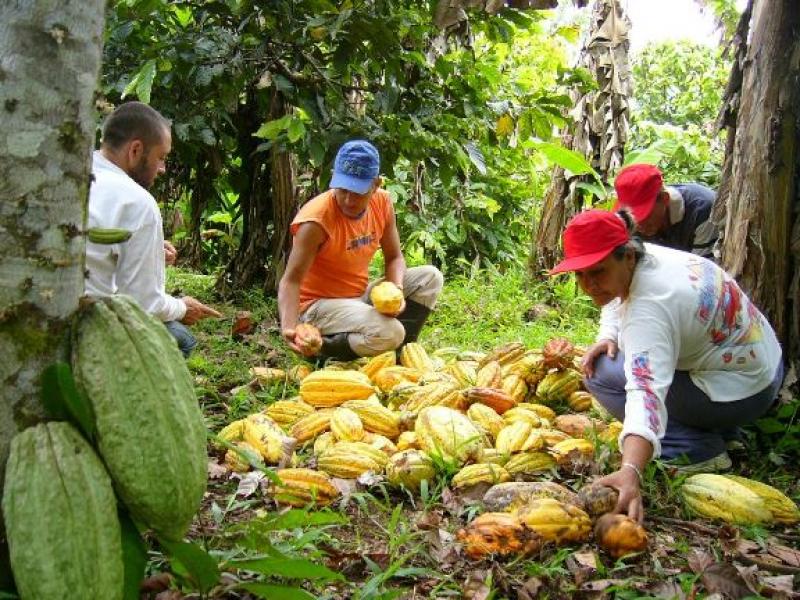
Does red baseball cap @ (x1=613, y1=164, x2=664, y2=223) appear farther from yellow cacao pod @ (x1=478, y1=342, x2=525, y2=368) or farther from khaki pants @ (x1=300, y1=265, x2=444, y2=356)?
khaki pants @ (x1=300, y1=265, x2=444, y2=356)

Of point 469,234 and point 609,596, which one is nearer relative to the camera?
point 609,596

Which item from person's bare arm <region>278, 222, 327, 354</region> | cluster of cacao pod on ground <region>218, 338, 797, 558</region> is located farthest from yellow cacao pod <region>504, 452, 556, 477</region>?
person's bare arm <region>278, 222, 327, 354</region>

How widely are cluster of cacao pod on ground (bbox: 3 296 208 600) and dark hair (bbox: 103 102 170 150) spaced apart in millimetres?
2104

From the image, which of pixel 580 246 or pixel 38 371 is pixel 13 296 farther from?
pixel 580 246

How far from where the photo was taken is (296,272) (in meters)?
4.22

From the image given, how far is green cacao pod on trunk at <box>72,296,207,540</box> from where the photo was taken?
1330 mm

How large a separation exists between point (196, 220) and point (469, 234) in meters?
2.96

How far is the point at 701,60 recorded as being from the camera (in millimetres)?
12828

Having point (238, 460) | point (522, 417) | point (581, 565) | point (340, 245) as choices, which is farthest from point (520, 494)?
point (340, 245)

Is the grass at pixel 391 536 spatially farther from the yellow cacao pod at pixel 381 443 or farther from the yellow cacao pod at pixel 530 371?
the yellow cacao pod at pixel 530 371

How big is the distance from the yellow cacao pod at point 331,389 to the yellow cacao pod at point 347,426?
1.00 ft

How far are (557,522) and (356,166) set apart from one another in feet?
7.30

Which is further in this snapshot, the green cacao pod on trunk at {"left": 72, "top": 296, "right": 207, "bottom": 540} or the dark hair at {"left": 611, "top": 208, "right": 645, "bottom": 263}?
the dark hair at {"left": 611, "top": 208, "right": 645, "bottom": 263}

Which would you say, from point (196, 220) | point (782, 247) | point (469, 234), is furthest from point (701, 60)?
point (782, 247)
